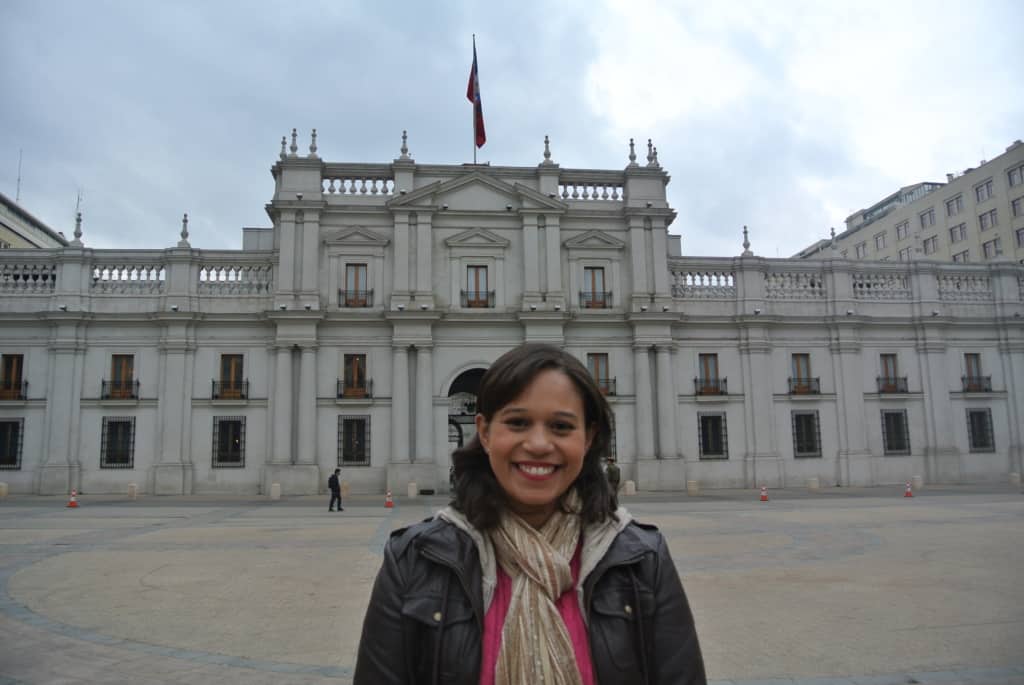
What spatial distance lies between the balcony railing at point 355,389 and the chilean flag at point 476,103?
13007mm

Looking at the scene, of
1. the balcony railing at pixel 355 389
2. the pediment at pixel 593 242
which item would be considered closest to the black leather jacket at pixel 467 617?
the balcony railing at pixel 355 389

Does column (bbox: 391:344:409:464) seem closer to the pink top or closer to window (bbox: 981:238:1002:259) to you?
the pink top

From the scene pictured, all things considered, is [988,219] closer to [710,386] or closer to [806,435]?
[806,435]

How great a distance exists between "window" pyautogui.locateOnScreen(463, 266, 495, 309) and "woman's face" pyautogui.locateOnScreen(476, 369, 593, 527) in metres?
30.2

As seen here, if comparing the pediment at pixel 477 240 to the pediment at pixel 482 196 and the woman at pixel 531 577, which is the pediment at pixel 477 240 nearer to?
the pediment at pixel 482 196

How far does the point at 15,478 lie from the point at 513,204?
25.1 metres

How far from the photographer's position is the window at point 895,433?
3409 cm

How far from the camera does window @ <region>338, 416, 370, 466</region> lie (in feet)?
101

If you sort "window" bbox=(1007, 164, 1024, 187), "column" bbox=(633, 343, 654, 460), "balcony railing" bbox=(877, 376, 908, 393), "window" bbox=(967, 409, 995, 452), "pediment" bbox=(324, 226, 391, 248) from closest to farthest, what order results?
1. "column" bbox=(633, 343, 654, 460)
2. "pediment" bbox=(324, 226, 391, 248)
3. "balcony railing" bbox=(877, 376, 908, 393)
4. "window" bbox=(967, 409, 995, 452)
5. "window" bbox=(1007, 164, 1024, 187)

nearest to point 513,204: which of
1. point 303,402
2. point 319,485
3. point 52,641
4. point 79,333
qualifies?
point 303,402

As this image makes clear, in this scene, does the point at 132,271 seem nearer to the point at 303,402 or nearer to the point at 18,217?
the point at 303,402

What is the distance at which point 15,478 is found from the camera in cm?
2967

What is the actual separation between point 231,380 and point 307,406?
3953 millimetres

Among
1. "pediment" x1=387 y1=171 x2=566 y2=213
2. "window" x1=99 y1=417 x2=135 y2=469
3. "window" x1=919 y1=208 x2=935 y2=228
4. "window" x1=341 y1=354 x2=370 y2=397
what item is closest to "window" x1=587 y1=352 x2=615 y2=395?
"pediment" x1=387 y1=171 x2=566 y2=213
